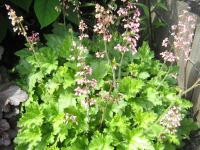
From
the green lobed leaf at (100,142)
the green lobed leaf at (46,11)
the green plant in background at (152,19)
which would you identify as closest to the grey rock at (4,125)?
the green lobed leaf at (100,142)

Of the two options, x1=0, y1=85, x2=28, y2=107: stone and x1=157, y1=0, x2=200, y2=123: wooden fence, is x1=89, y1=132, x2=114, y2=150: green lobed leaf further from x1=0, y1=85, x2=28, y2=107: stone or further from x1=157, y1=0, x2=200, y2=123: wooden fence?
x1=157, y1=0, x2=200, y2=123: wooden fence

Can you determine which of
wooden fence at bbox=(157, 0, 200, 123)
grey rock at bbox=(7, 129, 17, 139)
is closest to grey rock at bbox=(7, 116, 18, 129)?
grey rock at bbox=(7, 129, 17, 139)

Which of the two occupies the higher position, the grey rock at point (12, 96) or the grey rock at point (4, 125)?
the grey rock at point (12, 96)

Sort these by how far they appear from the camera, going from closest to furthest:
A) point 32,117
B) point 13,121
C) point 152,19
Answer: point 32,117
point 13,121
point 152,19

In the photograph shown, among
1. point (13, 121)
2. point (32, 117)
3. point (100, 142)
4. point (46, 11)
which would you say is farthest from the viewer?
point (46, 11)

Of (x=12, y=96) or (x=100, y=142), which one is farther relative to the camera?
(x=12, y=96)

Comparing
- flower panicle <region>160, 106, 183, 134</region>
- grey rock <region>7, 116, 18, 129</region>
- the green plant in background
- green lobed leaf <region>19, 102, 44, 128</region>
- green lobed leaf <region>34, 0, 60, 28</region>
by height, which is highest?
green lobed leaf <region>34, 0, 60, 28</region>

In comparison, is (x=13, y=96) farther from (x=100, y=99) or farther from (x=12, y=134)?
(x=100, y=99)

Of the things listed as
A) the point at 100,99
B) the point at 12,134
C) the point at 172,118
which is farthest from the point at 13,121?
the point at 172,118

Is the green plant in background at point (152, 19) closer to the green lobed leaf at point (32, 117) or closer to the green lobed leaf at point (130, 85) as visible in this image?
the green lobed leaf at point (130, 85)

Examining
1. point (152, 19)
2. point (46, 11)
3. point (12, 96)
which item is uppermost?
point (46, 11)
